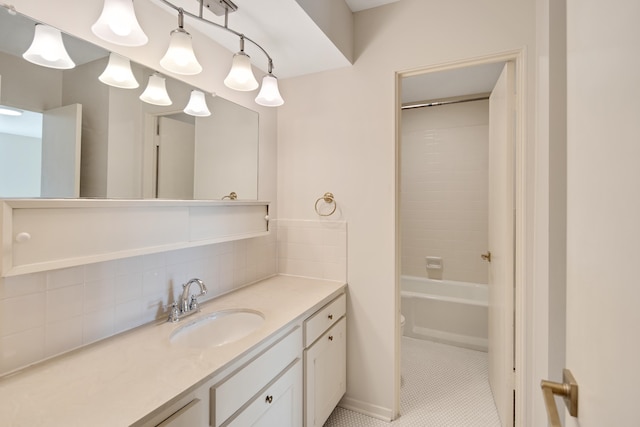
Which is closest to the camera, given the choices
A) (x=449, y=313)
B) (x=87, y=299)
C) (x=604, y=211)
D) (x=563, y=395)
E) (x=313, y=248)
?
(x=604, y=211)

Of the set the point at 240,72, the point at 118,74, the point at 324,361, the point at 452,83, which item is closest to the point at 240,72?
the point at 240,72

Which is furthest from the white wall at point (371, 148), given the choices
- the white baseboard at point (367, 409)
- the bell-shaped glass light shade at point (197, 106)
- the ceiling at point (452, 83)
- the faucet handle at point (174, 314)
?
the faucet handle at point (174, 314)

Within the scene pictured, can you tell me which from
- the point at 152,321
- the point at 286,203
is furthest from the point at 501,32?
the point at 152,321

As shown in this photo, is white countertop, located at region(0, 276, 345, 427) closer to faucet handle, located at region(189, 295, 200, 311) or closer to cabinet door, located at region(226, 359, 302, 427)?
faucet handle, located at region(189, 295, 200, 311)

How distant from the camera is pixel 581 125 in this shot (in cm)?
58

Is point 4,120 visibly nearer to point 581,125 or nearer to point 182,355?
point 182,355

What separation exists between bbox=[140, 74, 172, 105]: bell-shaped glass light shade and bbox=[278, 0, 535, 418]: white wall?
94 centimetres

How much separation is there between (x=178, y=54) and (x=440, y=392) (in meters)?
2.57

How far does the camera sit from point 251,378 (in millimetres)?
1090

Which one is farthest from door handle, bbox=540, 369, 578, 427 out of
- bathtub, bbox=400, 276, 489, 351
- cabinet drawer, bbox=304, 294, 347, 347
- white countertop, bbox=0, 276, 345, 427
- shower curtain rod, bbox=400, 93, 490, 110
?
shower curtain rod, bbox=400, 93, 490, 110

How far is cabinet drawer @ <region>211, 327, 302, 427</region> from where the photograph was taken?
3.11ft

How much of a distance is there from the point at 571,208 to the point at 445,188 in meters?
2.61

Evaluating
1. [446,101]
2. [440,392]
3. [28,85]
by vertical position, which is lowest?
[440,392]

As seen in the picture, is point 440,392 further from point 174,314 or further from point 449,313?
point 174,314
